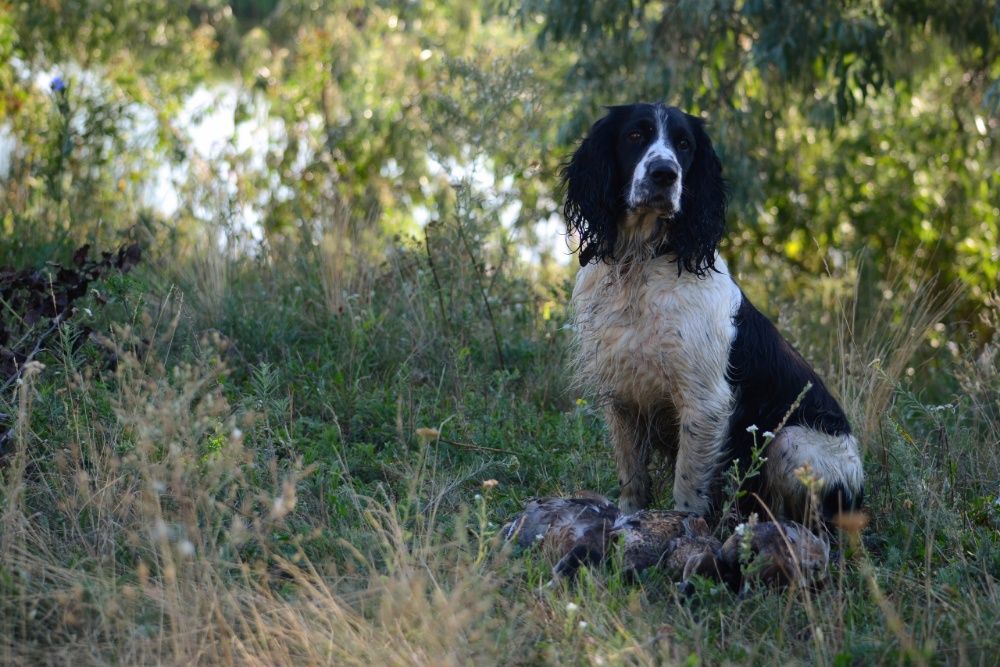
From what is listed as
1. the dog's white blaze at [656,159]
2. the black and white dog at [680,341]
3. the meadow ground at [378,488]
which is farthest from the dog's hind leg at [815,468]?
the dog's white blaze at [656,159]

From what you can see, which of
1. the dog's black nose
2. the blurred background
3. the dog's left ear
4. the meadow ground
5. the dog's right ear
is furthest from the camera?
the blurred background

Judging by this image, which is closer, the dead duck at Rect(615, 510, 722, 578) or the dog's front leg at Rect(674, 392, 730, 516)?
the dead duck at Rect(615, 510, 722, 578)

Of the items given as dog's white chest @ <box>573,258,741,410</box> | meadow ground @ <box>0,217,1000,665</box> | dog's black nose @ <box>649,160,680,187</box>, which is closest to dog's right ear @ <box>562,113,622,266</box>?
dog's white chest @ <box>573,258,741,410</box>

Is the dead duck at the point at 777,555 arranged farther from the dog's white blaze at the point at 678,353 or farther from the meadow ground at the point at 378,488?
the dog's white blaze at the point at 678,353

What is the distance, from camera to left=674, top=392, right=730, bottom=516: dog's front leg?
3.97 metres

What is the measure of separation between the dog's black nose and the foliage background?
1.11 metres

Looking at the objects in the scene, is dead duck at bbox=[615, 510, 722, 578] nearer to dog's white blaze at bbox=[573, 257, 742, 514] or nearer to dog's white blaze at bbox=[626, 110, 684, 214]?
dog's white blaze at bbox=[573, 257, 742, 514]

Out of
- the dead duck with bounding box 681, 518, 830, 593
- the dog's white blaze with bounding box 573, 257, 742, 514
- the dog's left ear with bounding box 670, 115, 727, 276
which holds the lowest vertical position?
the dead duck with bounding box 681, 518, 830, 593

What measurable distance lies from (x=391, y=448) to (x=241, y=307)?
1.42 m

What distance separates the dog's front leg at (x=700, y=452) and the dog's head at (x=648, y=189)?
0.50 m

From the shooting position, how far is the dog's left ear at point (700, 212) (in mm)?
4043

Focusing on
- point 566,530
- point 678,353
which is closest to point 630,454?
point 678,353

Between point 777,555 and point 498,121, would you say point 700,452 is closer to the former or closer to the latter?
point 777,555

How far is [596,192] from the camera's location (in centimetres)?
421
